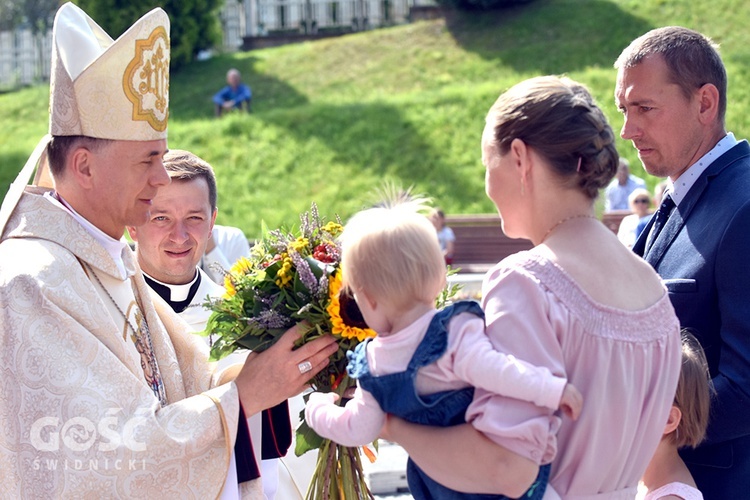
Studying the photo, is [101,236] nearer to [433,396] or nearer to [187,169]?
[187,169]

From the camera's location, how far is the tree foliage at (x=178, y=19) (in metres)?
23.4

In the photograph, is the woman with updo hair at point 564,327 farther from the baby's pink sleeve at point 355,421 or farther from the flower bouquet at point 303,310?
the flower bouquet at point 303,310

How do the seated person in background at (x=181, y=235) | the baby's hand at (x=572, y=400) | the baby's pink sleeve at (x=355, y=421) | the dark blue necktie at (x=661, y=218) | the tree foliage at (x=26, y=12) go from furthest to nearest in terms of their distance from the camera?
the tree foliage at (x=26, y=12) → the seated person in background at (x=181, y=235) → the dark blue necktie at (x=661, y=218) → the baby's pink sleeve at (x=355, y=421) → the baby's hand at (x=572, y=400)

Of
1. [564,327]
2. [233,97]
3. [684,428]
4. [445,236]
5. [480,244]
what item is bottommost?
[233,97]

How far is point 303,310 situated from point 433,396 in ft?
2.40

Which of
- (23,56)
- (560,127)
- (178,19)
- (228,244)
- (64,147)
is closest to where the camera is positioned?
(560,127)

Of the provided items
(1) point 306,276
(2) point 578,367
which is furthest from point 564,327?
(1) point 306,276

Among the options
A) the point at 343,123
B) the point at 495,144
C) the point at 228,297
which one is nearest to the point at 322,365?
the point at 228,297

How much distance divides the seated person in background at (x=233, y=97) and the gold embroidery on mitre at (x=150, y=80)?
17.5 m

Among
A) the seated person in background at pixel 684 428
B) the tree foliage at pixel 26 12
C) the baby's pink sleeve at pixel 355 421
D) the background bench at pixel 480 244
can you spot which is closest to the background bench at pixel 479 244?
the background bench at pixel 480 244

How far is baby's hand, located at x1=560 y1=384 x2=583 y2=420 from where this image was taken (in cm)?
211

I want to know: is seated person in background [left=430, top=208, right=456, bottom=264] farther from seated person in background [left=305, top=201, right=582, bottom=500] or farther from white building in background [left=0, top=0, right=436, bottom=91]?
Answer: white building in background [left=0, top=0, right=436, bottom=91]

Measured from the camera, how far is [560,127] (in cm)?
222

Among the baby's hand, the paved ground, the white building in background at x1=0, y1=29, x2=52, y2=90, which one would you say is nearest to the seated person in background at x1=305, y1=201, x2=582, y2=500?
the baby's hand
